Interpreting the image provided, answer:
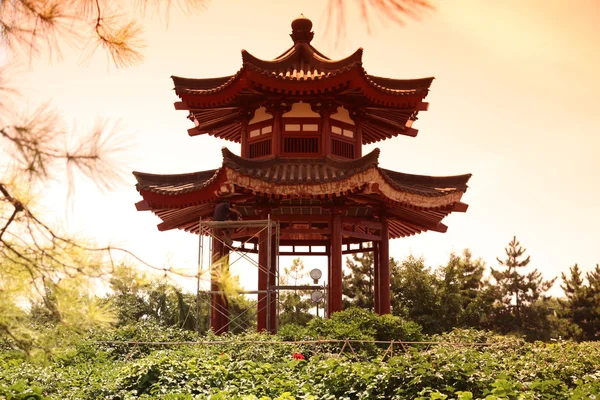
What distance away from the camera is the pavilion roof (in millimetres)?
14688

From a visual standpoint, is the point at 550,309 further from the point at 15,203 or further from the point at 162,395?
the point at 15,203

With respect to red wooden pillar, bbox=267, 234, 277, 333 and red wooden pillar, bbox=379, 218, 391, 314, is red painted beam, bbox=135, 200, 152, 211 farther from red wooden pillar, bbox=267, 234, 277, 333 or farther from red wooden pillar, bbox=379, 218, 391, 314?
red wooden pillar, bbox=379, 218, 391, 314

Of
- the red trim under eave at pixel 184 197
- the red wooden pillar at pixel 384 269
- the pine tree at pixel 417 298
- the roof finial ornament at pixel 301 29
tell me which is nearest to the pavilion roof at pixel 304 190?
the red trim under eave at pixel 184 197

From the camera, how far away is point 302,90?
15758mm

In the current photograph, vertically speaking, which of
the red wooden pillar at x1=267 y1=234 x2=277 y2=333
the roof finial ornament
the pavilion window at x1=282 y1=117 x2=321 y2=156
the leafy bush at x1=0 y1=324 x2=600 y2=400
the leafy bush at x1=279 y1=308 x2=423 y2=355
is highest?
the roof finial ornament

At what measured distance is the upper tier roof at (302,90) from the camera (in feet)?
51.3

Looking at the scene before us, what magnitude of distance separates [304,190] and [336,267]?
203 cm

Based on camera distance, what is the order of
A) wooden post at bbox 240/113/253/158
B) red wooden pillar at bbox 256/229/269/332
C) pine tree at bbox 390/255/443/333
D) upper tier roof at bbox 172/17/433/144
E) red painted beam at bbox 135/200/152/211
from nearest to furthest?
red wooden pillar at bbox 256/229/269/332 < upper tier roof at bbox 172/17/433/144 < red painted beam at bbox 135/200/152/211 < wooden post at bbox 240/113/253/158 < pine tree at bbox 390/255/443/333

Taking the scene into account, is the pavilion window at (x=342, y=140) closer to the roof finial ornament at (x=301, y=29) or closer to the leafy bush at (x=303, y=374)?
the roof finial ornament at (x=301, y=29)

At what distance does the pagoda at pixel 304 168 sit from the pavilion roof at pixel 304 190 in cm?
3

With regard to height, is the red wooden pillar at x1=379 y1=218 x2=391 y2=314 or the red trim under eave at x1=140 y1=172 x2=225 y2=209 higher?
the red trim under eave at x1=140 y1=172 x2=225 y2=209

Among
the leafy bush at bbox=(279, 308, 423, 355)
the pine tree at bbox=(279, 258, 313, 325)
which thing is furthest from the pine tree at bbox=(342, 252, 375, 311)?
the leafy bush at bbox=(279, 308, 423, 355)

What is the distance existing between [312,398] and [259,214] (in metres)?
8.48

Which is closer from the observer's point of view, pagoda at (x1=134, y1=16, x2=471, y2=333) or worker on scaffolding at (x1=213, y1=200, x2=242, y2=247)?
pagoda at (x1=134, y1=16, x2=471, y2=333)
